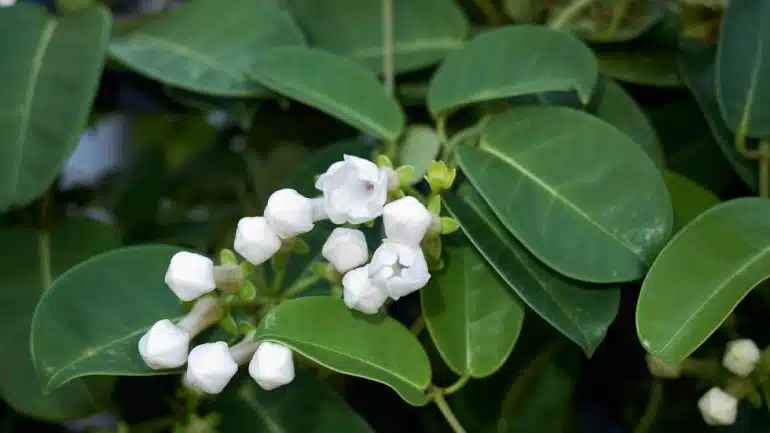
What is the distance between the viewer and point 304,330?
417 mm

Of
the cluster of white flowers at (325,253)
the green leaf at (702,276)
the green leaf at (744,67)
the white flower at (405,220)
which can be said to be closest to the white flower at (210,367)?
the cluster of white flowers at (325,253)

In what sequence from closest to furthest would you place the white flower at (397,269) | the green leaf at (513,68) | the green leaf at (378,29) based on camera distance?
the white flower at (397,269)
the green leaf at (513,68)
the green leaf at (378,29)

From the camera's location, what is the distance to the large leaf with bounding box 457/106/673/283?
0.45 metres

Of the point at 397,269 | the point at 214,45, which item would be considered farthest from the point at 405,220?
the point at 214,45

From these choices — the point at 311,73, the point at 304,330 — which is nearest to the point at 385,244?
the point at 304,330

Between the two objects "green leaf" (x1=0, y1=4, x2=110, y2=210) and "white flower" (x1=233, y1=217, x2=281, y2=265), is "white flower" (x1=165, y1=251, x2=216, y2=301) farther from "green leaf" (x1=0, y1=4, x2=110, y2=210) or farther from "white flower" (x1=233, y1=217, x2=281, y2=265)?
"green leaf" (x1=0, y1=4, x2=110, y2=210)

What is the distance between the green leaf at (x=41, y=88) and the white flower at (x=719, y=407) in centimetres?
42

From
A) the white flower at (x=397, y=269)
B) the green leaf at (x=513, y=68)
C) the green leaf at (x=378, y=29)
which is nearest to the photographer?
the white flower at (x=397, y=269)

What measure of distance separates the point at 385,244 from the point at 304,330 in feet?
0.20

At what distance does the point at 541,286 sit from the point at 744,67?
214mm

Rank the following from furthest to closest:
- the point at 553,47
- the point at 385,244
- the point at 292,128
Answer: the point at 292,128 → the point at 553,47 → the point at 385,244

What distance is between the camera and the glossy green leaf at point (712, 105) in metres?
0.54

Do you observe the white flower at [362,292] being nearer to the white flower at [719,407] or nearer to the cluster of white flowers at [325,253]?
the cluster of white flowers at [325,253]

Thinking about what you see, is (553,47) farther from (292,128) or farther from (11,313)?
(11,313)
